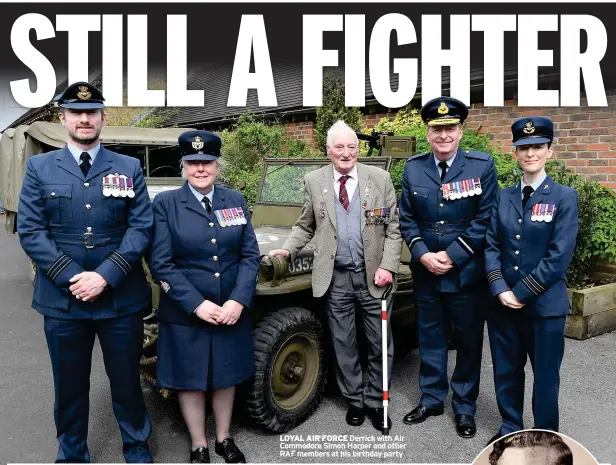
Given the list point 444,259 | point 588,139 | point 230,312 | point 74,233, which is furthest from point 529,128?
point 588,139

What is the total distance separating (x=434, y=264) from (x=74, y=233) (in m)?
1.94

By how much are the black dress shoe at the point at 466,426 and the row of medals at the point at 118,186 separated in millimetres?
2291

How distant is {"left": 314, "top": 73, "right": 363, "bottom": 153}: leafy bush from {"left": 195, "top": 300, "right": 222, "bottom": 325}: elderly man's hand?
23.5ft

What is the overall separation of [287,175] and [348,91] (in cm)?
499

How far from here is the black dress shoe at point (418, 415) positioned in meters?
3.67

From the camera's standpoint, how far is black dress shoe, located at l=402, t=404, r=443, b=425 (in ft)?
12.0

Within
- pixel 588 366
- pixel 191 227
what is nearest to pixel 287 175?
pixel 191 227

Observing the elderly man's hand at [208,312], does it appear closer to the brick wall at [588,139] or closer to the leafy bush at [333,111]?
the brick wall at [588,139]

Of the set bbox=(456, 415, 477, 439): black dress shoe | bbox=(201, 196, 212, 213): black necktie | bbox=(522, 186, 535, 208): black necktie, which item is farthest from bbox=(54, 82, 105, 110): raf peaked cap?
bbox=(456, 415, 477, 439): black dress shoe

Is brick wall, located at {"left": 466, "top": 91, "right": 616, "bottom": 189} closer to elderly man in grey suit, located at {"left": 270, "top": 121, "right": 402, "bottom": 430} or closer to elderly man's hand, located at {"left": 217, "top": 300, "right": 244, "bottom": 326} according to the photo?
elderly man in grey suit, located at {"left": 270, "top": 121, "right": 402, "bottom": 430}

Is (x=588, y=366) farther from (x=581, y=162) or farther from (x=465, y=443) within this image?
(x=581, y=162)

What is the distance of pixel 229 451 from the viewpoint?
10.4 ft

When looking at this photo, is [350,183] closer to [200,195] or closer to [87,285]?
[200,195]

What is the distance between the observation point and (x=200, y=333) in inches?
121
